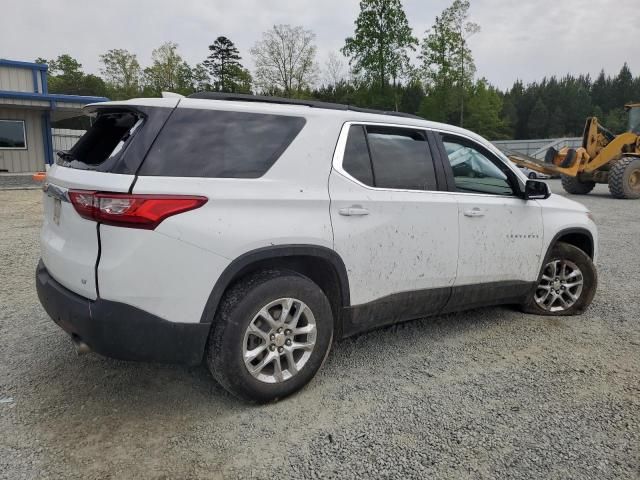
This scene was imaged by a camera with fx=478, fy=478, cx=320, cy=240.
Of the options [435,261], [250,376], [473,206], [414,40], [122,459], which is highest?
[414,40]

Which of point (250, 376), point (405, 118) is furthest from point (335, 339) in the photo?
point (405, 118)

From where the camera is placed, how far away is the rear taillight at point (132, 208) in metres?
2.35

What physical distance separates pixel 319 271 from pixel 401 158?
1.03 metres

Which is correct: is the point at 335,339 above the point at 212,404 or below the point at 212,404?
above

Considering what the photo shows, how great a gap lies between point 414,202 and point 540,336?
1.71 metres

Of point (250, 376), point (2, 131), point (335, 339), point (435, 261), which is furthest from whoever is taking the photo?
point (2, 131)

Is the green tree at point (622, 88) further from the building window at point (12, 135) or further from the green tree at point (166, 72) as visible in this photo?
the building window at point (12, 135)

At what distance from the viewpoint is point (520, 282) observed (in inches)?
159

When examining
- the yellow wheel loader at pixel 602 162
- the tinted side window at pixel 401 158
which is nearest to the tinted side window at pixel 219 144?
the tinted side window at pixel 401 158

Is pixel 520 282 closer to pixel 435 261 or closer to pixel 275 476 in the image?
pixel 435 261

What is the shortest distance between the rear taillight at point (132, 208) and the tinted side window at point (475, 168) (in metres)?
2.16

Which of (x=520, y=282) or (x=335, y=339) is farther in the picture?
(x=520, y=282)

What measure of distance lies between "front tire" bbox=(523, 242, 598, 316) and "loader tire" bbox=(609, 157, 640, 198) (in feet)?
38.7

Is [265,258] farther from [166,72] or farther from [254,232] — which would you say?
[166,72]
